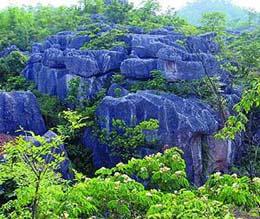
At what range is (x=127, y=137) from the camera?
1238cm

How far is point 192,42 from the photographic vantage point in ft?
55.6

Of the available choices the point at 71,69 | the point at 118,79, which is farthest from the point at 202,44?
the point at 71,69

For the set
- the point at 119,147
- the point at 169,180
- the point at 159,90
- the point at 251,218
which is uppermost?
the point at 169,180

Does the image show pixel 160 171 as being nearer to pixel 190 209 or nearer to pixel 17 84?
pixel 190 209

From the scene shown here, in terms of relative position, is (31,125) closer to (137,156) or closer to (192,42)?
(137,156)

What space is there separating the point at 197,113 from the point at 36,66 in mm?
7013

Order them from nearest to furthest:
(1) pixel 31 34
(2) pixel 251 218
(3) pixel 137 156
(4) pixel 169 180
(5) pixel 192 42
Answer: (4) pixel 169 180 → (2) pixel 251 218 → (3) pixel 137 156 → (5) pixel 192 42 → (1) pixel 31 34

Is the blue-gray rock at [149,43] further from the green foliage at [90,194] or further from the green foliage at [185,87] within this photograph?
the green foliage at [90,194]

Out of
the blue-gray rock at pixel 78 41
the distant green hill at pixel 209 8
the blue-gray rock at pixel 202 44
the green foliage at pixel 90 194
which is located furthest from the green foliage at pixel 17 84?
the distant green hill at pixel 209 8

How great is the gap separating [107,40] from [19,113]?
210 inches

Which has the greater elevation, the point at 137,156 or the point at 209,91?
the point at 209,91

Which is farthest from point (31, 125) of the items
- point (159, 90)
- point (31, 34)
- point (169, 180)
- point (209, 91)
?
point (31, 34)

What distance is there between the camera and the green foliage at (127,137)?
12.2m

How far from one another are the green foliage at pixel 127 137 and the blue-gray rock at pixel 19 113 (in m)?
1.96
